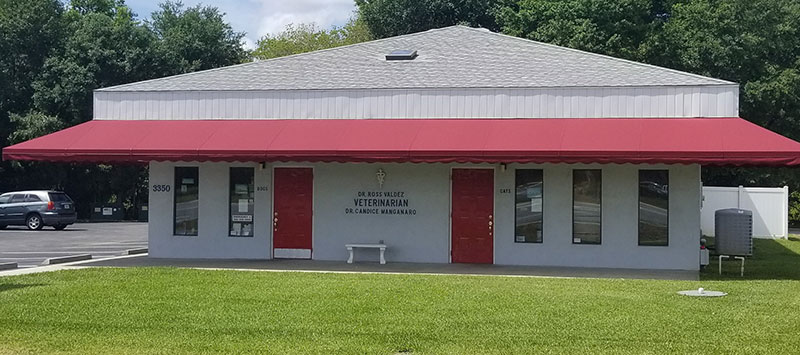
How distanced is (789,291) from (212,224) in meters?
13.1

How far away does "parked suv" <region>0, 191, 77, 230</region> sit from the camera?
3769 centimetres

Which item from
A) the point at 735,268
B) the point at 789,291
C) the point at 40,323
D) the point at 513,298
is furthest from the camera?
the point at 735,268

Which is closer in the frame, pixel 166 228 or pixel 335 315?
pixel 335 315

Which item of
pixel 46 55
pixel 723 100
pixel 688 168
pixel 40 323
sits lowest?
pixel 40 323

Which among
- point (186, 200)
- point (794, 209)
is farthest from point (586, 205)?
point (794, 209)

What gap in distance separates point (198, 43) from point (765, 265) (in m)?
35.8

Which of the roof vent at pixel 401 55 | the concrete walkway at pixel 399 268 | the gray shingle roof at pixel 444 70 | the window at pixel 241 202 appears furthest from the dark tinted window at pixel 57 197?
the roof vent at pixel 401 55

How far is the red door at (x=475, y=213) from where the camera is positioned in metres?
21.6

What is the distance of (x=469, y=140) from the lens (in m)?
20.1

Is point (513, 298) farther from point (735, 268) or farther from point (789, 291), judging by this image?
point (735, 268)

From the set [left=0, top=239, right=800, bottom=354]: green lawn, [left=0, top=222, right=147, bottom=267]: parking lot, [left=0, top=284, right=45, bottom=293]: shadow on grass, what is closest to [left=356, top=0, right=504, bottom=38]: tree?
[left=0, top=222, right=147, bottom=267]: parking lot

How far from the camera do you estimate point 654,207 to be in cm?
2066

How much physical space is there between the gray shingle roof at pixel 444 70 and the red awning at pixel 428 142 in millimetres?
946

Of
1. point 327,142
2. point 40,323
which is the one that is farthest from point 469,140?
point 40,323
